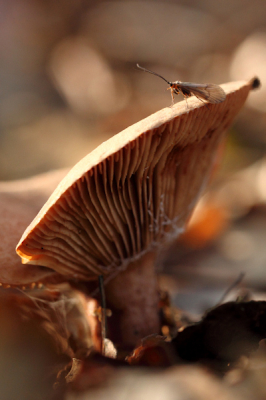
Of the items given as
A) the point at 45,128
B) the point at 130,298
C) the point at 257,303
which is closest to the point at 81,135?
the point at 45,128

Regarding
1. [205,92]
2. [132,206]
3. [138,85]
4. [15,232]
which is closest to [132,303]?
[132,206]

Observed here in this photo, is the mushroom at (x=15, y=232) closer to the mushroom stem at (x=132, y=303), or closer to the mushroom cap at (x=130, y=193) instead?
the mushroom cap at (x=130, y=193)

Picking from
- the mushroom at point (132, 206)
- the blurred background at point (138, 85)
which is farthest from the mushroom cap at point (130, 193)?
the blurred background at point (138, 85)

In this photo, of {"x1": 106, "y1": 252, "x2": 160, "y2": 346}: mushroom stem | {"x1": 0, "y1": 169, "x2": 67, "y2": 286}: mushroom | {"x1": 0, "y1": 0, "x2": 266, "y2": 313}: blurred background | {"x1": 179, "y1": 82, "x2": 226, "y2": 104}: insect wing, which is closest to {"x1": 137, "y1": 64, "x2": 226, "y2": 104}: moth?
{"x1": 179, "y1": 82, "x2": 226, "y2": 104}: insect wing

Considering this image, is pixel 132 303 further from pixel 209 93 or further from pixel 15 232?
pixel 209 93

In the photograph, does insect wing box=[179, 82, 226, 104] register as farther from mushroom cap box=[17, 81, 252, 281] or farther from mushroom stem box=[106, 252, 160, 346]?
mushroom stem box=[106, 252, 160, 346]
